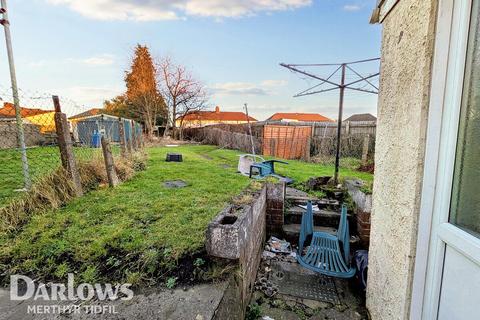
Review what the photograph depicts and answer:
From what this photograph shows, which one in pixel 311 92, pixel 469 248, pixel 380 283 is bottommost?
pixel 380 283

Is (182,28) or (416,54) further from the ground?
(182,28)

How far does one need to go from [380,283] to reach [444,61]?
1.73 m

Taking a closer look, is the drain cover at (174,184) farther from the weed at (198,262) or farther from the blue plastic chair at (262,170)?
the weed at (198,262)

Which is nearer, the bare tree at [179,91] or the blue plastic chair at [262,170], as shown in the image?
the blue plastic chair at [262,170]

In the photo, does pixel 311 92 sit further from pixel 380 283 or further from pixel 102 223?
pixel 102 223

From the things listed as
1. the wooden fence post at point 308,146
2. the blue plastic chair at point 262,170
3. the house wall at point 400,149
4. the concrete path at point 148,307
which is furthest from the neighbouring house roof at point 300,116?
the concrete path at point 148,307

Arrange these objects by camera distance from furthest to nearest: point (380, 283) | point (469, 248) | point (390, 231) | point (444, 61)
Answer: point (380, 283) → point (390, 231) → point (444, 61) → point (469, 248)

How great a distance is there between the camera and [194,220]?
2801 mm

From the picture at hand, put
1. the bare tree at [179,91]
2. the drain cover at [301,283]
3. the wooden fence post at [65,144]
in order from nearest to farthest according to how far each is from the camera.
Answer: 1. the drain cover at [301,283]
2. the wooden fence post at [65,144]
3. the bare tree at [179,91]

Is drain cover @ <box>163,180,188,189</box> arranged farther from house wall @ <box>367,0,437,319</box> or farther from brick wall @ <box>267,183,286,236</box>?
house wall @ <box>367,0,437,319</box>

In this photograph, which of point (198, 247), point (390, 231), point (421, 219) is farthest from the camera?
point (198, 247)

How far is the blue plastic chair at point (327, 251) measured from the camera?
9.52 feet

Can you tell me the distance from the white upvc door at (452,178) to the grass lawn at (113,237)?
5.71 feet

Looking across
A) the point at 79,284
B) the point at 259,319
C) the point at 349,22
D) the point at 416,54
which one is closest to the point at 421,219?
the point at 416,54
